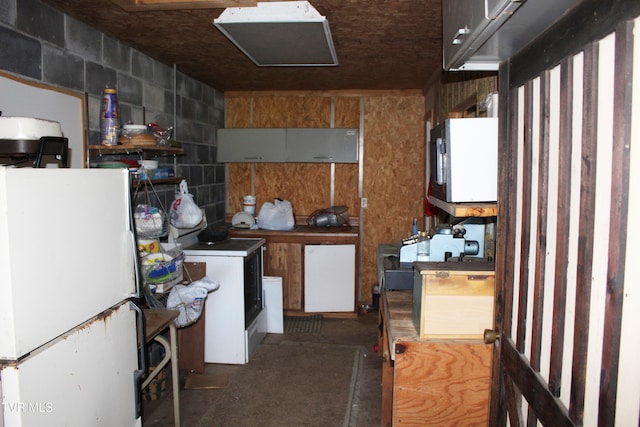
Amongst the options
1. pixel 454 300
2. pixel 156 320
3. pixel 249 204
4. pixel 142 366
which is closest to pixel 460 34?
pixel 454 300

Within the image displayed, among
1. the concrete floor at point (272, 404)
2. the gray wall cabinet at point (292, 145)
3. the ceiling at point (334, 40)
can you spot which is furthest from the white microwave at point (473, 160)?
the gray wall cabinet at point (292, 145)

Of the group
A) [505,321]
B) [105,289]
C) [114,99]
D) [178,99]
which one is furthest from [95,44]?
[505,321]

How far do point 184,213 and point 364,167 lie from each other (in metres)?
2.25

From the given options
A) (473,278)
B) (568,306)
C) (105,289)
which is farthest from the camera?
(473,278)

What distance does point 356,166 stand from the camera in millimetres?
5266

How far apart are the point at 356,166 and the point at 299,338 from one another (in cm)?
200

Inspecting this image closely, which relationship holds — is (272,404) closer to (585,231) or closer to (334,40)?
(334,40)

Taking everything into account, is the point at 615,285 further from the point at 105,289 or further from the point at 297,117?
the point at 297,117

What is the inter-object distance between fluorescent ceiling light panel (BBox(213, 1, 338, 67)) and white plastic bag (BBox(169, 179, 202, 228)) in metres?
1.22

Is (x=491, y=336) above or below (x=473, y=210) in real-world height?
below

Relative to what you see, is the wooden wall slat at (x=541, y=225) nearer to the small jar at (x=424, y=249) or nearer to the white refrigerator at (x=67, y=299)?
the small jar at (x=424, y=249)

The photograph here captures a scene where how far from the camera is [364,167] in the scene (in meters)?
5.23

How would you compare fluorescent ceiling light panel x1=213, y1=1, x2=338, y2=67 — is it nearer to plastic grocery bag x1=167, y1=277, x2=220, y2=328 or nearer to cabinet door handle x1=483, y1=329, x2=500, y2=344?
plastic grocery bag x1=167, y1=277, x2=220, y2=328

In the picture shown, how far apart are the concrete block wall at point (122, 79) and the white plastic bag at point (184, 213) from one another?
153mm
